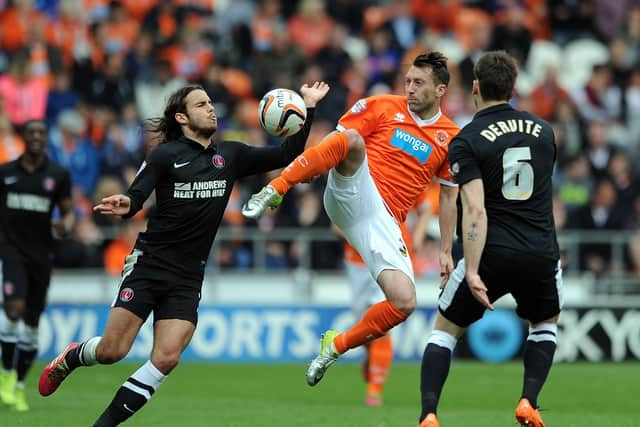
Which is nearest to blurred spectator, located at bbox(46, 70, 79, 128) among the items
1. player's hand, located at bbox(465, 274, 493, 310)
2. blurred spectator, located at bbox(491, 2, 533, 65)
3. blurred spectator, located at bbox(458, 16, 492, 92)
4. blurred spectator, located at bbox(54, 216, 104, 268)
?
blurred spectator, located at bbox(54, 216, 104, 268)

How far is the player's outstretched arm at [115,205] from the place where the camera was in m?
8.41

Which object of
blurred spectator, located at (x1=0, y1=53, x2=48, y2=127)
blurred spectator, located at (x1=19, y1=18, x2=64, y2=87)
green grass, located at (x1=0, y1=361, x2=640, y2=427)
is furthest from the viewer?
blurred spectator, located at (x1=19, y1=18, x2=64, y2=87)

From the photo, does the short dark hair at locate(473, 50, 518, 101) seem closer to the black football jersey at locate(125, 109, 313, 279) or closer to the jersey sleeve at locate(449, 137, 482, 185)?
the jersey sleeve at locate(449, 137, 482, 185)

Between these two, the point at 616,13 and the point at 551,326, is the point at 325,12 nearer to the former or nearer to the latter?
the point at 616,13

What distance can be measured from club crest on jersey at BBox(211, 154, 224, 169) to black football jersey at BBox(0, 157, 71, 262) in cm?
382

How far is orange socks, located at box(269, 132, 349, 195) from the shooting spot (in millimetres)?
9156

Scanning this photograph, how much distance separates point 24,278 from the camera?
12.4 m

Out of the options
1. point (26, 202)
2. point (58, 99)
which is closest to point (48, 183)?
point (26, 202)

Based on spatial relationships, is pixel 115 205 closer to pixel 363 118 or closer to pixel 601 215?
pixel 363 118

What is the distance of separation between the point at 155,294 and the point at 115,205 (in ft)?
2.82

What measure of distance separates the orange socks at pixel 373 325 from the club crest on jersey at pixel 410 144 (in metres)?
1.43

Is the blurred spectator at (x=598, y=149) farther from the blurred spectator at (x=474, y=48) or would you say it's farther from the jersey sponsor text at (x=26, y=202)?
the jersey sponsor text at (x=26, y=202)

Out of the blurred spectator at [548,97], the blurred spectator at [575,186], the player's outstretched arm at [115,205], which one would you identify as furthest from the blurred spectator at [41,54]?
the player's outstretched arm at [115,205]

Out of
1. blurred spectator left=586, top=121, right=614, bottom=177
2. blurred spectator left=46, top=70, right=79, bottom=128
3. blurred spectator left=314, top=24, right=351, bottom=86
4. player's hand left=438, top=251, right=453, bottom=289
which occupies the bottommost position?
player's hand left=438, top=251, right=453, bottom=289
